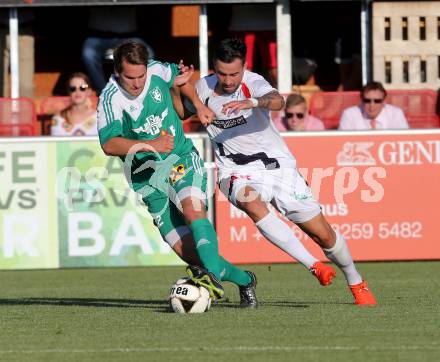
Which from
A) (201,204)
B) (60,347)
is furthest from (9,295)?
(60,347)

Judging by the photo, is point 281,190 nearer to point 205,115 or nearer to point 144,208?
point 205,115

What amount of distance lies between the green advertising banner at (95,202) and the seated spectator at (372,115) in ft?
8.38

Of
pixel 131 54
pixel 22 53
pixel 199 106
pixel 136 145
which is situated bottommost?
pixel 136 145

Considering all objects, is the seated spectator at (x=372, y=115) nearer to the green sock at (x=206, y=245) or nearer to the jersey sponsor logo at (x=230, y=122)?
the jersey sponsor logo at (x=230, y=122)

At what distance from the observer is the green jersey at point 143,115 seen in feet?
30.9

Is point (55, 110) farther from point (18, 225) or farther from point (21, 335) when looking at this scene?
point (21, 335)

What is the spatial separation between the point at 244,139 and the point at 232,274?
1.08 meters

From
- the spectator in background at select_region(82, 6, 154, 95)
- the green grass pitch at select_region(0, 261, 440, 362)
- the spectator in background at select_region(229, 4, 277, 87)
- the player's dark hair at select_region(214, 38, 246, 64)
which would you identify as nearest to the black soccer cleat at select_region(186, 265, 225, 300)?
the green grass pitch at select_region(0, 261, 440, 362)

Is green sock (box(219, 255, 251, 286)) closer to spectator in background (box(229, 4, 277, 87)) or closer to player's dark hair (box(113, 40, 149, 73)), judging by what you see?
player's dark hair (box(113, 40, 149, 73))

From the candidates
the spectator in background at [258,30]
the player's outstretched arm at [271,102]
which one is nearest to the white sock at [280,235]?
the player's outstretched arm at [271,102]

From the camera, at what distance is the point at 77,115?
50.1 feet

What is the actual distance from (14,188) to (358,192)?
380 cm

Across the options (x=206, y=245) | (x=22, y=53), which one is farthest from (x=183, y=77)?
(x=22, y=53)

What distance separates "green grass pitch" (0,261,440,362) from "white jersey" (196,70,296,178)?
1079 mm
